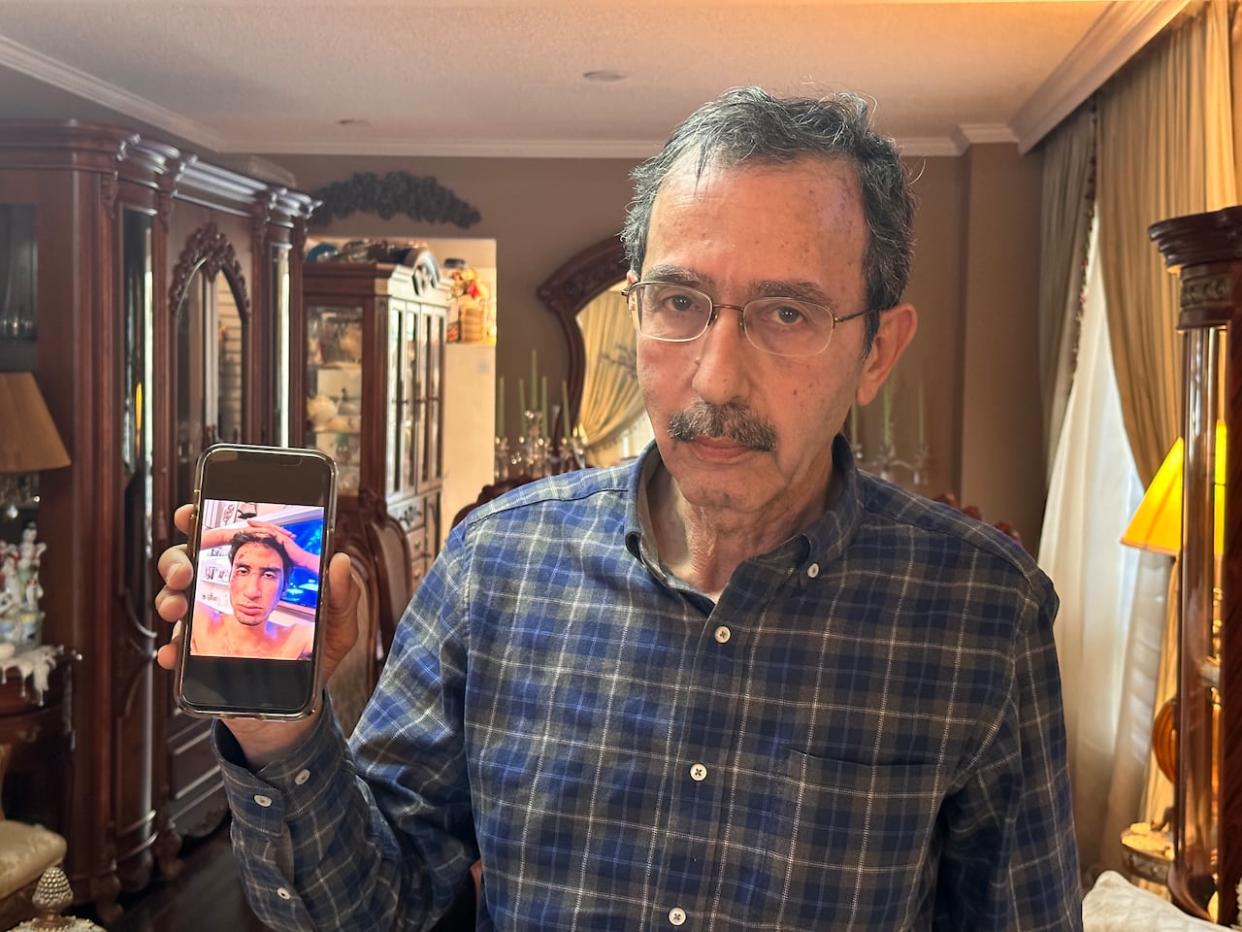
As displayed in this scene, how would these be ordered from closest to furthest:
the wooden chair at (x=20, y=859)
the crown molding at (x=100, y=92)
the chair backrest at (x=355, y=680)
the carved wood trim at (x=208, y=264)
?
the chair backrest at (x=355, y=680)
the wooden chair at (x=20, y=859)
the carved wood trim at (x=208, y=264)
the crown molding at (x=100, y=92)

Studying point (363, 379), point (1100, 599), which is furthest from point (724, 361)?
point (363, 379)

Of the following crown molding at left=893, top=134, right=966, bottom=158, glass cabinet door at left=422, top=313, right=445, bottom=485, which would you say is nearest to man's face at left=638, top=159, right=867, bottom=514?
crown molding at left=893, top=134, right=966, bottom=158

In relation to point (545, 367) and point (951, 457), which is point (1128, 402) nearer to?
point (951, 457)

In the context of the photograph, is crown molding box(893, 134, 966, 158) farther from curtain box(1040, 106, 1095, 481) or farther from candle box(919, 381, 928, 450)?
candle box(919, 381, 928, 450)

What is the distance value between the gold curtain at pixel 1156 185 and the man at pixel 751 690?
7.45 ft

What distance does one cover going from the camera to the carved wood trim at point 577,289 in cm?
595

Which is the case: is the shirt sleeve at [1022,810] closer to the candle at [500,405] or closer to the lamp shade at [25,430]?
the lamp shade at [25,430]

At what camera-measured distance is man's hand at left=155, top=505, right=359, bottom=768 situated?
866mm

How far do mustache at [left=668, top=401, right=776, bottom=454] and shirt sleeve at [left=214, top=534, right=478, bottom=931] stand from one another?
0.85 ft

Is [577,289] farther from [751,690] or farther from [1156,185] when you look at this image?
[751,690]

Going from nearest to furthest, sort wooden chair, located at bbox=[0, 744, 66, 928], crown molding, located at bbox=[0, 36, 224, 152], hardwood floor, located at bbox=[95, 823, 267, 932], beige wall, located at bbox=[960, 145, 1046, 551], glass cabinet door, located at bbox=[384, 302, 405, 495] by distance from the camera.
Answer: wooden chair, located at bbox=[0, 744, 66, 928] < hardwood floor, located at bbox=[95, 823, 267, 932] < crown molding, located at bbox=[0, 36, 224, 152] < beige wall, located at bbox=[960, 145, 1046, 551] < glass cabinet door, located at bbox=[384, 302, 405, 495]

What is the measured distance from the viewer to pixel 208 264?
3896 mm

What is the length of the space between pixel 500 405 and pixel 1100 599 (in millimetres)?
2907

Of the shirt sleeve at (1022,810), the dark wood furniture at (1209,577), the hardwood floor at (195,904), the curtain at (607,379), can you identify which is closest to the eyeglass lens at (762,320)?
the shirt sleeve at (1022,810)
